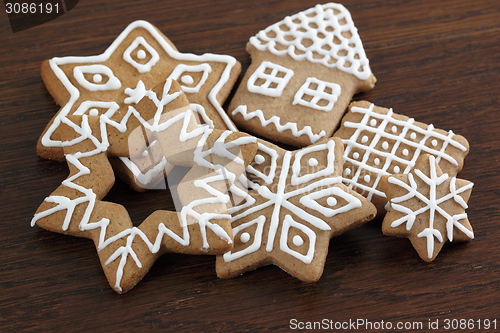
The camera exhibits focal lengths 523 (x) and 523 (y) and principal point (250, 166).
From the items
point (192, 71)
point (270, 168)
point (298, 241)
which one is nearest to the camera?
point (298, 241)

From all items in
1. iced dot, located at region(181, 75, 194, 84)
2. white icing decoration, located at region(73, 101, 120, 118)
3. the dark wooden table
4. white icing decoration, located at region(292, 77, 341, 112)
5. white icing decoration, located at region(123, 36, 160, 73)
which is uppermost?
white icing decoration, located at region(123, 36, 160, 73)

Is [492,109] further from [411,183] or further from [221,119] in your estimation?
[221,119]

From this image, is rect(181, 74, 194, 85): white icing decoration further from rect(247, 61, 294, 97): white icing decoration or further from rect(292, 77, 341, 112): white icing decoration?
rect(292, 77, 341, 112): white icing decoration

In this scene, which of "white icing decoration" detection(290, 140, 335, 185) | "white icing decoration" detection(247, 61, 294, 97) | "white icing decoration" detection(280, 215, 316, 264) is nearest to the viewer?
"white icing decoration" detection(280, 215, 316, 264)

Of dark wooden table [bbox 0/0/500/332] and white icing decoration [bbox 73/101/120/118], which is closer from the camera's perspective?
dark wooden table [bbox 0/0/500/332]

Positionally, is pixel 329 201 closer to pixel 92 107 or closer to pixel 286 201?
pixel 286 201

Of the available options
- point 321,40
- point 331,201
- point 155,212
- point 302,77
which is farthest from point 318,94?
point 155,212

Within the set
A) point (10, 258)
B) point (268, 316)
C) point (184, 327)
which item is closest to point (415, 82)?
point (268, 316)

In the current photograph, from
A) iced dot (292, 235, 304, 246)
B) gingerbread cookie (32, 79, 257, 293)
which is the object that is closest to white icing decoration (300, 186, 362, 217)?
iced dot (292, 235, 304, 246)
